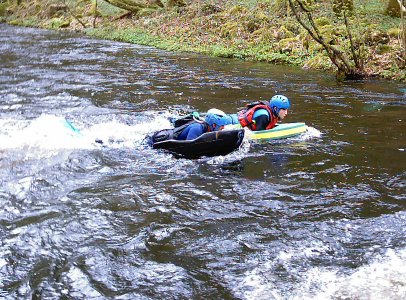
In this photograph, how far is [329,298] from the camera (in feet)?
11.2

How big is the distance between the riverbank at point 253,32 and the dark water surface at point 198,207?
4.29 meters

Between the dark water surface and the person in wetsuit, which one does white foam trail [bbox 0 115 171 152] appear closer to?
the dark water surface

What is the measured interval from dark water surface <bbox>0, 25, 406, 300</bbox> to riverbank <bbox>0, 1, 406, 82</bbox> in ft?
14.1

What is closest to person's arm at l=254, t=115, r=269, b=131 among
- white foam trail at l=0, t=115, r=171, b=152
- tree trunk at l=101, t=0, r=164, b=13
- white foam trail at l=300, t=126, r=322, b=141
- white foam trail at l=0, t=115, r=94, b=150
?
white foam trail at l=300, t=126, r=322, b=141

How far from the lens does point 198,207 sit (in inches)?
197

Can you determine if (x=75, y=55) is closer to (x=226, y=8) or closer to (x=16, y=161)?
(x=226, y=8)

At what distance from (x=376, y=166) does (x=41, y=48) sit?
1780cm

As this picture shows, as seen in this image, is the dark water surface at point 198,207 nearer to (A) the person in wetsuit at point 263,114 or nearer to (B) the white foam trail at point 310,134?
(B) the white foam trail at point 310,134

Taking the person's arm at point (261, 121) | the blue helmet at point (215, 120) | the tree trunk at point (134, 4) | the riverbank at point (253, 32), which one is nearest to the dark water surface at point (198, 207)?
the person's arm at point (261, 121)

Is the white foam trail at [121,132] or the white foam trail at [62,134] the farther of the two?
the white foam trail at [121,132]

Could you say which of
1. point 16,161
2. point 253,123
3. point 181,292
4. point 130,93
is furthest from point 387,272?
point 130,93

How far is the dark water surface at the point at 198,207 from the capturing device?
3.69 m

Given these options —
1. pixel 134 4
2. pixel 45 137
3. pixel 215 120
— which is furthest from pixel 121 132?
pixel 134 4

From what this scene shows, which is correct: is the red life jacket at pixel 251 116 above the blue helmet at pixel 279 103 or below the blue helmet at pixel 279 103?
below
